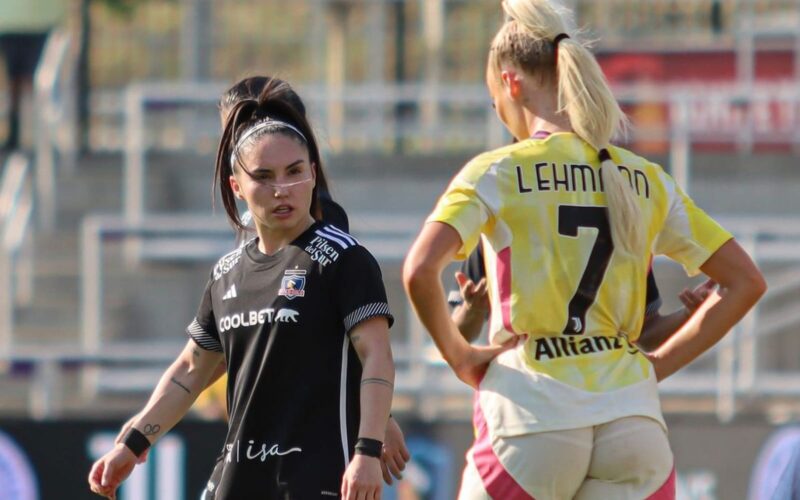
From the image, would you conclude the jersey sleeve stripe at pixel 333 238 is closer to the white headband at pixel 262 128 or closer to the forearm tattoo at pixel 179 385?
the white headband at pixel 262 128

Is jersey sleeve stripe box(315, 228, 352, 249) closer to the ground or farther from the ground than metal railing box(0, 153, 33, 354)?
farther from the ground

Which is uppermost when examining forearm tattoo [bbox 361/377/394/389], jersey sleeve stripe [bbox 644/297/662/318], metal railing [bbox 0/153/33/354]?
jersey sleeve stripe [bbox 644/297/662/318]

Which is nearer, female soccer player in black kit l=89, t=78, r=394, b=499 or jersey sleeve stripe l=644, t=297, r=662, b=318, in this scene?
female soccer player in black kit l=89, t=78, r=394, b=499

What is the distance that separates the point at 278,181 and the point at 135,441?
78 centimetres

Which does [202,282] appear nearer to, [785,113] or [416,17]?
[785,113]

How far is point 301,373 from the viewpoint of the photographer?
11.6 ft

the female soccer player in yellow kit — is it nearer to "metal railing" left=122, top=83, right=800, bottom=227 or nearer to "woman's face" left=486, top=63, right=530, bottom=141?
"woman's face" left=486, top=63, right=530, bottom=141

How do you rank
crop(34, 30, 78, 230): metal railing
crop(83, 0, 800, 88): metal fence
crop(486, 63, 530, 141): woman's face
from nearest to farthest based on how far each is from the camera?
crop(486, 63, 530, 141): woman's face
crop(34, 30, 78, 230): metal railing
crop(83, 0, 800, 88): metal fence

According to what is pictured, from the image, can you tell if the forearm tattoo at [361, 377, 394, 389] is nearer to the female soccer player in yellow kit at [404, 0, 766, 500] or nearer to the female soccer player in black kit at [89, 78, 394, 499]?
the female soccer player in black kit at [89, 78, 394, 499]

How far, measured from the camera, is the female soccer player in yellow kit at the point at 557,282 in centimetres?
343

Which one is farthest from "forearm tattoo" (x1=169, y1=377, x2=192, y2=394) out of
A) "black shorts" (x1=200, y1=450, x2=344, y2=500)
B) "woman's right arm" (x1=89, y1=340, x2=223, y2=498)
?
"black shorts" (x1=200, y1=450, x2=344, y2=500)

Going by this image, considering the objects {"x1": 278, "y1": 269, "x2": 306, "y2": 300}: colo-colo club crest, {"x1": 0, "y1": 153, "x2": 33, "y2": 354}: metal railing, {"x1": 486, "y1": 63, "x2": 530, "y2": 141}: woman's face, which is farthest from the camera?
{"x1": 0, "y1": 153, "x2": 33, "y2": 354}: metal railing

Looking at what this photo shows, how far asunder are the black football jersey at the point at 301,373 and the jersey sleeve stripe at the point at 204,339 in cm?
24

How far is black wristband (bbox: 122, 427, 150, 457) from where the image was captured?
379cm
